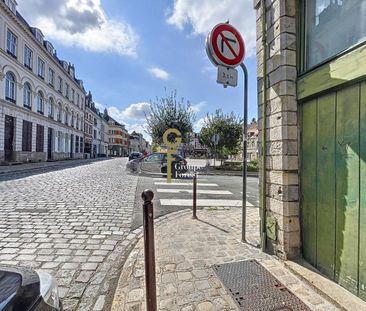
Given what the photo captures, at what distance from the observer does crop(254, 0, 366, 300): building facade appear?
2.51m

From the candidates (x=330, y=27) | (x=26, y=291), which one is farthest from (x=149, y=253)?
(x=330, y=27)

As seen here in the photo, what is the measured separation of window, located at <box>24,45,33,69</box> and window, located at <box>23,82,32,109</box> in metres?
1.93

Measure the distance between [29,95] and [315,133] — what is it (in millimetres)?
30305

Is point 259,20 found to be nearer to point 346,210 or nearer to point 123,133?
point 346,210

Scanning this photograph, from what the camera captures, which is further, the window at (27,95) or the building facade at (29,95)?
the window at (27,95)

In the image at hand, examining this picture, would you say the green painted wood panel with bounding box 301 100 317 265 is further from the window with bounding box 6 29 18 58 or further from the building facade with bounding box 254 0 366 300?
the window with bounding box 6 29 18 58

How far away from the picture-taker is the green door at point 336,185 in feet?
8.08

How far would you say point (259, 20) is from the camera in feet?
12.6

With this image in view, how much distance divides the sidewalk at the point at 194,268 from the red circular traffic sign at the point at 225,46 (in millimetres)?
2775

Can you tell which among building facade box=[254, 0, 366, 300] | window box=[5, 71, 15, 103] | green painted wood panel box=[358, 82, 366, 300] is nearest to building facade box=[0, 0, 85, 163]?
window box=[5, 71, 15, 103]

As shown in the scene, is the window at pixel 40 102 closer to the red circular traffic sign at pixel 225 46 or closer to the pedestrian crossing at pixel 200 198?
the pedestrian crossing at pixel 200 198

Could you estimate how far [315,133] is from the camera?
3057mm

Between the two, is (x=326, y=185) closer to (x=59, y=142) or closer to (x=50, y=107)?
(x=50, y=107)

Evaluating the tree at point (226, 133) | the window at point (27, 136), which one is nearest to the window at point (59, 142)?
the window at point (27, 136)
